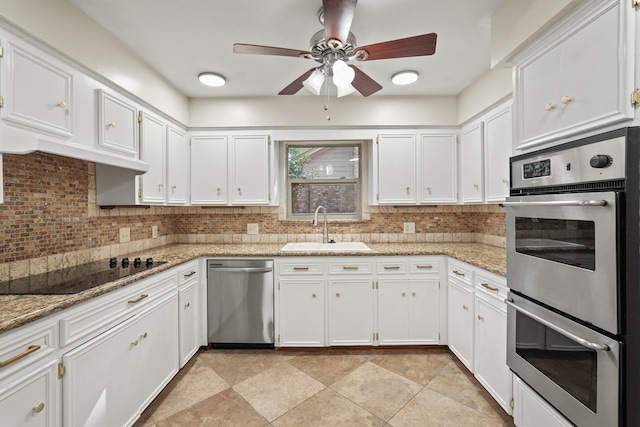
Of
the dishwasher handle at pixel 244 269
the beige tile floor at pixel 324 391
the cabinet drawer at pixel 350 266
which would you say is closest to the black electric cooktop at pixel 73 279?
the dishwasher handle at pixel 244 269

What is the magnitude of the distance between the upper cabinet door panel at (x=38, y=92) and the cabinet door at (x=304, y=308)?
1.87m

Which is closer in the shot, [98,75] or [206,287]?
[98,75]

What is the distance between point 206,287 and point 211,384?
789 mm

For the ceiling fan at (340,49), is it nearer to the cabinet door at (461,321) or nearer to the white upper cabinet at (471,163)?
the white upper cabinet at (471,163)

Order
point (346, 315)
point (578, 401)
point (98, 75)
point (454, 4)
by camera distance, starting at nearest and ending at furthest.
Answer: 1. point (578, 401)
2. point (454, 4)
3. point (98, 75)
4. point (346, 315)

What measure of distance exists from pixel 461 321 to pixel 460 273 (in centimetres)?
39

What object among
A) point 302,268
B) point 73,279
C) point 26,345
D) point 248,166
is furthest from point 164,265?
point 248,166

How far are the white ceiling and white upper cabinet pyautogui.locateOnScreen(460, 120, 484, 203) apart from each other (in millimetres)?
478

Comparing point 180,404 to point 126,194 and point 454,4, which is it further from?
point 454,4

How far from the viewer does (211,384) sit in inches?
84.7

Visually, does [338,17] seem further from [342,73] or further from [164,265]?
[164,265]

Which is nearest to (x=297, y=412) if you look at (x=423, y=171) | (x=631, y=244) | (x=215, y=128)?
(x=631, y=244)

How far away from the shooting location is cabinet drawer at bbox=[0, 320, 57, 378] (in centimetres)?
101

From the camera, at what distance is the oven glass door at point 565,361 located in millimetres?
1052
